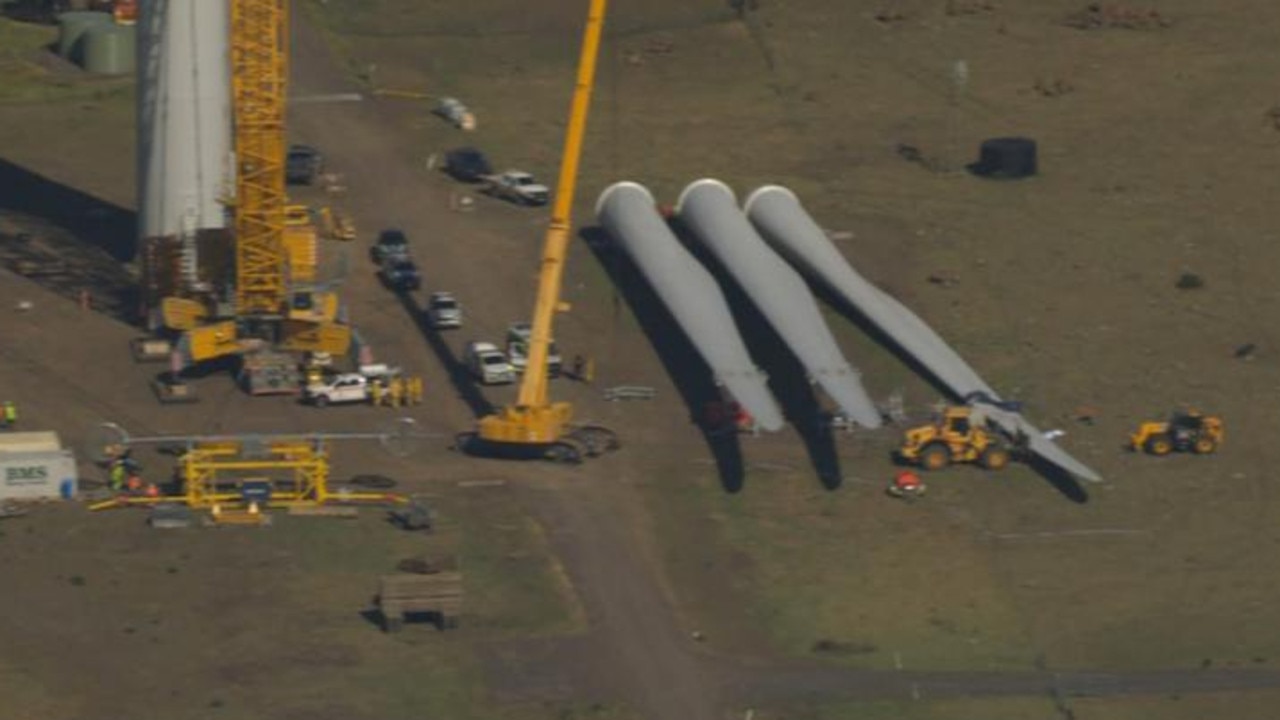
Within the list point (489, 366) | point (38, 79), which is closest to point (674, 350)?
point (489, 366)

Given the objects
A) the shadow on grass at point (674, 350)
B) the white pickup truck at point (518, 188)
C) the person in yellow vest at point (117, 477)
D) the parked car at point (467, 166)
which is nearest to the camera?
the person in yellow vest at point (117, 477)

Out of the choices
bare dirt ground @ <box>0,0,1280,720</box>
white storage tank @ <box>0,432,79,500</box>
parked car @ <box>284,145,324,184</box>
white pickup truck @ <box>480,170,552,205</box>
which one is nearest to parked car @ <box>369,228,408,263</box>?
bare dirt ground @ <box>0,0,1280,720</box>

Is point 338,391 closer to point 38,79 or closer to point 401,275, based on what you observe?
point 401,275

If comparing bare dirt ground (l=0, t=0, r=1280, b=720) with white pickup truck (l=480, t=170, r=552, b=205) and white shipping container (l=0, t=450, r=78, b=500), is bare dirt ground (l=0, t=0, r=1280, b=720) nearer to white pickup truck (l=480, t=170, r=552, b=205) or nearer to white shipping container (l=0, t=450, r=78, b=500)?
white shipping container (l=0, t=450, r=78, b=500)

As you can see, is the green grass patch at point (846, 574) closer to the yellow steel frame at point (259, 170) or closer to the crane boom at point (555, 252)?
the crane boom at point (555, 252)

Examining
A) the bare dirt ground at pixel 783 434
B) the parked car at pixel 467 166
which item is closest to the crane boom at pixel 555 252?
the bare dirt ground at pixel 783 434
